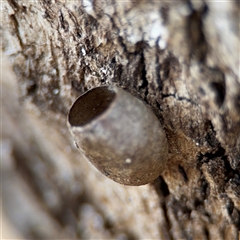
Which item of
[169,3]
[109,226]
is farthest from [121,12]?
[109,226]

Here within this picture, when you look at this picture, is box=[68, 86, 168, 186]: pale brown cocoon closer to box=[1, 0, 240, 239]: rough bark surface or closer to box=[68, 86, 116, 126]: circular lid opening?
box=[68, 86, 116, 126]: circular lid opening

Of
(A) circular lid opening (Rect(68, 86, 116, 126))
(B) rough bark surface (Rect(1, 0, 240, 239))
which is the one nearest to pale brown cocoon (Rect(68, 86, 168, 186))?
(A) circular lid opening (Rect(68, 86, 116, 126))

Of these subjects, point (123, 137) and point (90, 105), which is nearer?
point (123, 137)

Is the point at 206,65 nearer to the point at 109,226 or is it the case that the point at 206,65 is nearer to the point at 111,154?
the point at 111,154

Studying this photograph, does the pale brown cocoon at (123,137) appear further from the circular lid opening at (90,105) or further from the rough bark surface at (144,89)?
the rough bark surface at (144,89)

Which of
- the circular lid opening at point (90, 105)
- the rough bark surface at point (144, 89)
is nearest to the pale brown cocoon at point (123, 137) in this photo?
the circular lid opening at point (90, 105)

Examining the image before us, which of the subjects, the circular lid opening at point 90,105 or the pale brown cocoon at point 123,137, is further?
the circular lid opening at point 90,105

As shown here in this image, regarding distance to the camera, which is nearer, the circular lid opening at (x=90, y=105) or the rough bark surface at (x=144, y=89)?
the rough bark surface at (x=144, y=89)
